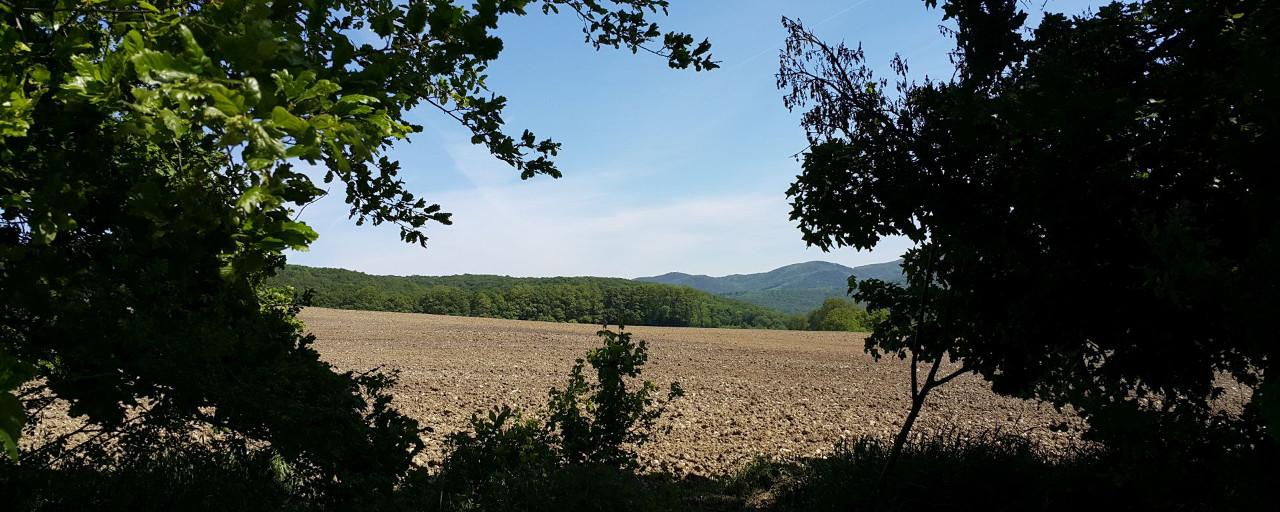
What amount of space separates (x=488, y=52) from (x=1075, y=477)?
439 centimetres

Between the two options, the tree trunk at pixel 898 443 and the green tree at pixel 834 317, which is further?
the green tree at pixel 834 317

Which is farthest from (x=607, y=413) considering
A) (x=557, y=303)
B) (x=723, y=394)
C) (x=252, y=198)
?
(x=557, y=303)

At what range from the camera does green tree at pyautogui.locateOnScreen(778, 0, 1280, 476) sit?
10.0ft

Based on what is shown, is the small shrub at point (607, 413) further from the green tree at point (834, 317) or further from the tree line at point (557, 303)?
the tree line at point (557, 303)

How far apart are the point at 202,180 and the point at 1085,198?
4463 mm

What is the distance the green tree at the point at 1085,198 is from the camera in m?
3.05

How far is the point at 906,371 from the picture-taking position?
20.2 metres

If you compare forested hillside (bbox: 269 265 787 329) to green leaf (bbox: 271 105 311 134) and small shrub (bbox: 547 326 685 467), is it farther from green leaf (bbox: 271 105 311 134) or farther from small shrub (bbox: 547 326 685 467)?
green leaf (bbox: 271 105 311 134)

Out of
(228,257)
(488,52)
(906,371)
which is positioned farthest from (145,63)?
(906,371)

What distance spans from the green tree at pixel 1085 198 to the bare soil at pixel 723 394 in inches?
34.3

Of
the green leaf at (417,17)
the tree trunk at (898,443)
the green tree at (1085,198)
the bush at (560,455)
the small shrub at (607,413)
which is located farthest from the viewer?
the small shrub at (607,413)

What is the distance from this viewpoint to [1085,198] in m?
3.89

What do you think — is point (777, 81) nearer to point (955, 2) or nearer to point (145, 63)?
point (955, 2)

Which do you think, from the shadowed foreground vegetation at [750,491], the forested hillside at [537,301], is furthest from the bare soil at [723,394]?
the forested hillside at [537,301]
